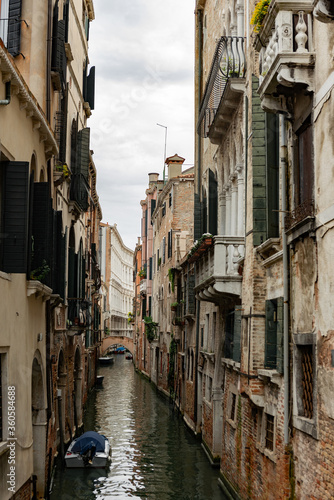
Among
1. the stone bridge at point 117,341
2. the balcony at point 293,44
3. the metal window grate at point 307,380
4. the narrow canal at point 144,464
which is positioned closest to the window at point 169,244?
the narrow canal at point 144,464

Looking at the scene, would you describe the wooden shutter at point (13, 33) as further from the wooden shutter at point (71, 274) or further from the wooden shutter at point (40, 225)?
the wooden shutter at point (71, 274)

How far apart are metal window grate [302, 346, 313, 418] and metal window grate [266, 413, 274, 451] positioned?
2.00 metres

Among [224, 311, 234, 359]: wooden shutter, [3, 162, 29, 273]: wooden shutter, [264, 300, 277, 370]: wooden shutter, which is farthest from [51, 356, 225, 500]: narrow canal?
[3, 162, 29, 273]: wooden shutter

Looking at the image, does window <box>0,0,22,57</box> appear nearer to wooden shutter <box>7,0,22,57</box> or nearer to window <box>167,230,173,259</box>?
wooden shutter <box>7,0,22,57</box>

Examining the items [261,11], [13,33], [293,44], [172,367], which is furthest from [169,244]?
[293,44]

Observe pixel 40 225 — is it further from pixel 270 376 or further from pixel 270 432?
pixel 270 432

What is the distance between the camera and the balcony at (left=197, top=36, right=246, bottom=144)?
43.1 feet

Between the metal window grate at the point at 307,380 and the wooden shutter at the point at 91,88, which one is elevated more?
the wooden shutter at the point at 91,88

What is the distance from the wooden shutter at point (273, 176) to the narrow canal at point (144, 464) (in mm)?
6791

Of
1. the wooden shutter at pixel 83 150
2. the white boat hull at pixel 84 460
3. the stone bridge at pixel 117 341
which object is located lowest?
the white boat hull at pixel 84 460

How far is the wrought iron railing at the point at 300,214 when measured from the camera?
27.2 ft

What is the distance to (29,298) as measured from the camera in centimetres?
1095

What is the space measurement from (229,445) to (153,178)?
41731 mm

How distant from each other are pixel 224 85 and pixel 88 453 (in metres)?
10.1
